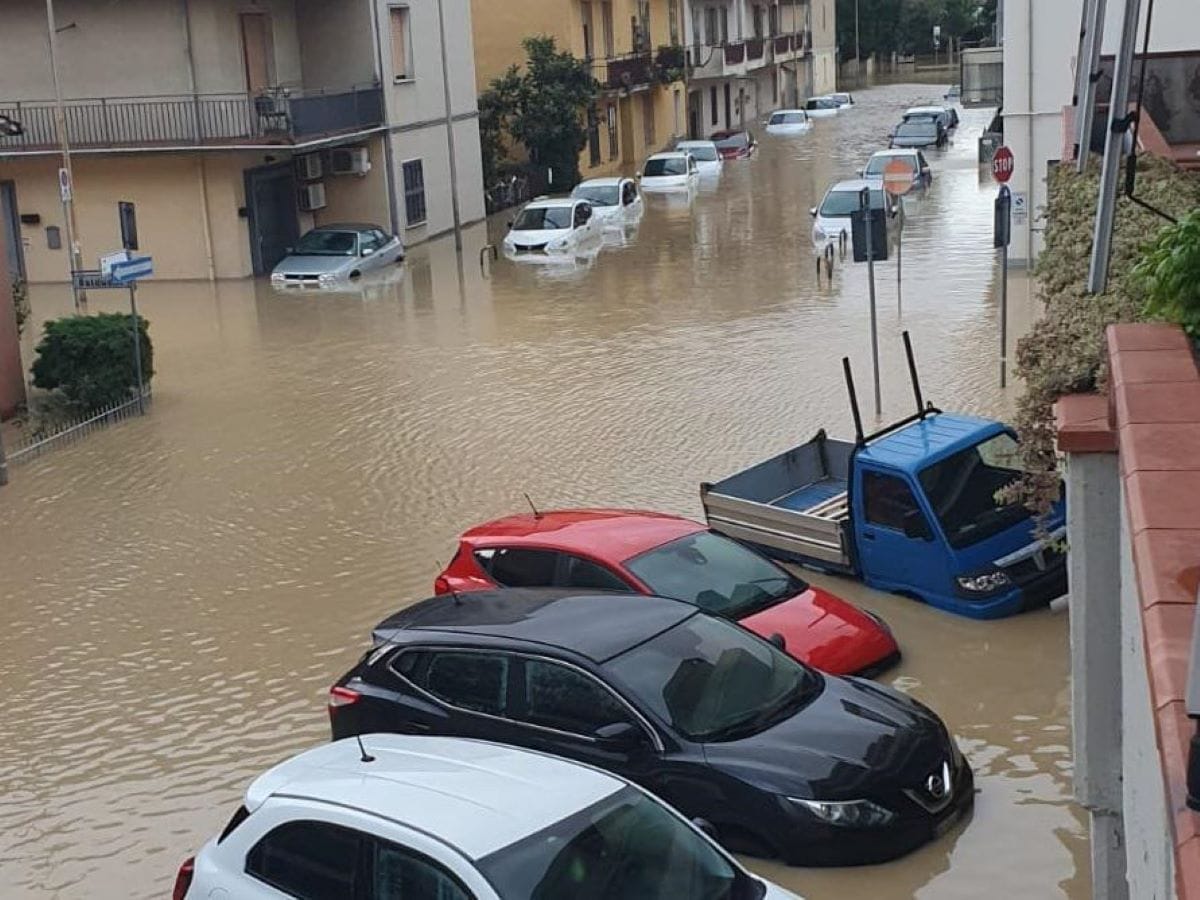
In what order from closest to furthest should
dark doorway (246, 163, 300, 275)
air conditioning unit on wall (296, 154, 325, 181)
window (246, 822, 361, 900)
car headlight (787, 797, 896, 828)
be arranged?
window (246, 822, 361, 900)
car headlight (787, 797, 896, 828)
dark doorway (246, 163, 300, 275)
air conditioning unit on wall (296, 154, 325, 181)

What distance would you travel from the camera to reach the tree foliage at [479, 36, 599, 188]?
47656 millimetres

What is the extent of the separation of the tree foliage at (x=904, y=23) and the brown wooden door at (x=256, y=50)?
8341cm

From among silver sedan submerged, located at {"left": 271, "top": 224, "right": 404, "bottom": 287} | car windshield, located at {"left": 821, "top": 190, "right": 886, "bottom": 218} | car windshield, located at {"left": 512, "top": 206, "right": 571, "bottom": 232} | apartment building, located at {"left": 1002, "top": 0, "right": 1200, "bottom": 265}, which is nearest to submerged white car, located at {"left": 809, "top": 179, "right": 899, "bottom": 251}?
car windshield, located at {"left": 821, "top": 190, "right": 886, "bottom": 218}

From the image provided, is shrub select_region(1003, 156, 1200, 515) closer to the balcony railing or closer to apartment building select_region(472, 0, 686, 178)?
the balcony railing

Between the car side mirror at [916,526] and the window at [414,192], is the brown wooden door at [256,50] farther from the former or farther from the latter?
the car side mirror at [916,526]

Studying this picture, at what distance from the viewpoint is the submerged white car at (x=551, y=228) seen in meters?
35.0

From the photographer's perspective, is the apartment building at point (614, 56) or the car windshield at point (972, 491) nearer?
the car windshield at point (972, 491)

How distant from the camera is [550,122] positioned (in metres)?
47.8

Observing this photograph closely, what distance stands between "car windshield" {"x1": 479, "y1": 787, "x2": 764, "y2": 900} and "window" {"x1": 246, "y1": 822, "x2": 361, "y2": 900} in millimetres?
662

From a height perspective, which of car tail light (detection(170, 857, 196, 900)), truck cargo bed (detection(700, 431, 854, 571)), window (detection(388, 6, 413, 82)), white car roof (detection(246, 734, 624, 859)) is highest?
window (detection(388, 6, 413, 82))

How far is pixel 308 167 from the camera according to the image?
36750mm

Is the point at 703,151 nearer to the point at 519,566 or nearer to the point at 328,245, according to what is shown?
the point at 328,245

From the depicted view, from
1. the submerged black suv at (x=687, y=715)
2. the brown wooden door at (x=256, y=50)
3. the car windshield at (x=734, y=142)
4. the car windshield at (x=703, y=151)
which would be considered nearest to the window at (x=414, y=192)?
the brown wooden door at (x=256, y=50)

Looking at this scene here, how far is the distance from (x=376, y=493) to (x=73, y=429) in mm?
5192
